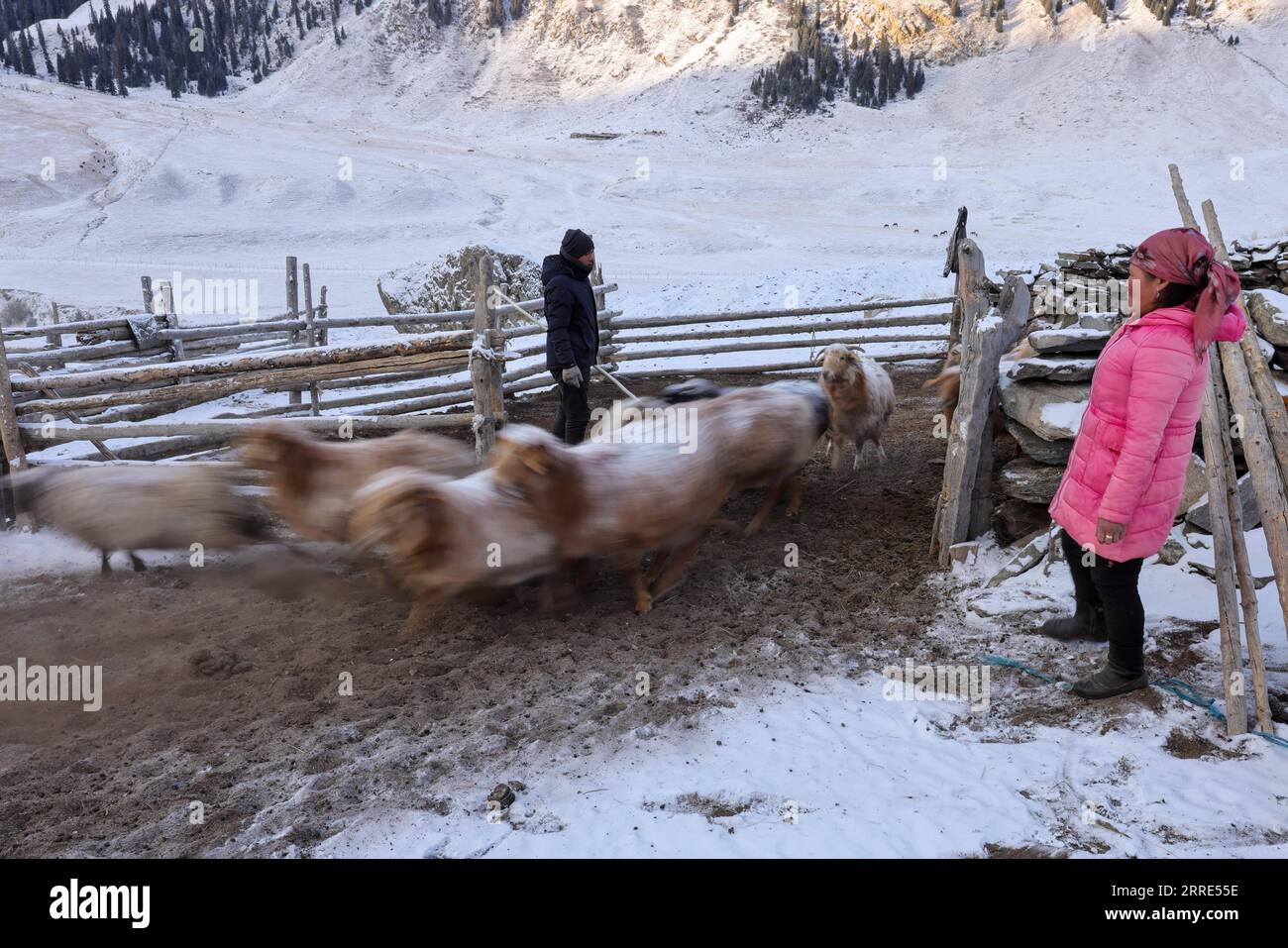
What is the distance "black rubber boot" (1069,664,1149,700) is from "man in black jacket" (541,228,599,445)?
11.7 ft

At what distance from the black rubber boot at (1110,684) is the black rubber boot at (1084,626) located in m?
0.43

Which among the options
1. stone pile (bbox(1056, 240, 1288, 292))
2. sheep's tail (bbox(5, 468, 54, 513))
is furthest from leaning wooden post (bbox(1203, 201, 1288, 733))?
sheep's tail (bbox(5, 468, 54, 513))

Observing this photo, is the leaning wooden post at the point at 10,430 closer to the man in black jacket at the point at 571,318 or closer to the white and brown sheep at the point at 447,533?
the white and brown sheep at the point at 447,533

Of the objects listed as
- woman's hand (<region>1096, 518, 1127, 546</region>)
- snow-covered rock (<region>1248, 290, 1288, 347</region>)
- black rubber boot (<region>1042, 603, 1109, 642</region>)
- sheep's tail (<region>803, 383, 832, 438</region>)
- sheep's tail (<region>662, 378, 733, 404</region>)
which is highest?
snow-covered rock (<region>1248, 290, 1288, 347</region>)

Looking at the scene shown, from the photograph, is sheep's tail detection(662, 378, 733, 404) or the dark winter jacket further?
the dark winter jacket

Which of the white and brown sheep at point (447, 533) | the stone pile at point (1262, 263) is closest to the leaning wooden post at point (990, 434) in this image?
the stone pile at point (1262, 263)

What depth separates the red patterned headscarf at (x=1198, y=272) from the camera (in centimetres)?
270

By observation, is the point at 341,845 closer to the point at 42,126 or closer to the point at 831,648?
the point at 831,648

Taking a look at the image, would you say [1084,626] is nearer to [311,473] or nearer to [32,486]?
[311,473]

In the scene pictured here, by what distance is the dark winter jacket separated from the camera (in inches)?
220

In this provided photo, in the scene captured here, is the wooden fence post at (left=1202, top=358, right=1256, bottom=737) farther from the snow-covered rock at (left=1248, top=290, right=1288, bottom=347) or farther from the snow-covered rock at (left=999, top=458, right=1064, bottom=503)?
the snow-covered rock at (left=1248, top=290, right=1288, bottom=347)

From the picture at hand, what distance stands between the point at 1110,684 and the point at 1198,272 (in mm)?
1598

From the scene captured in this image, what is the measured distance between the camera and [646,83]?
1555 inches
